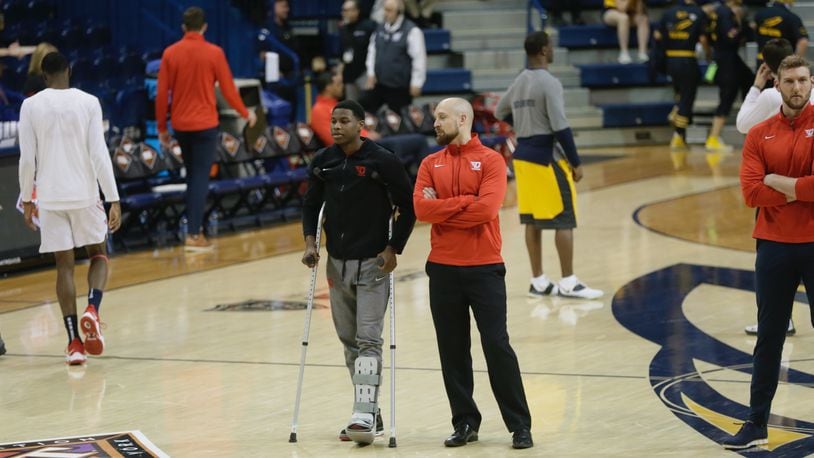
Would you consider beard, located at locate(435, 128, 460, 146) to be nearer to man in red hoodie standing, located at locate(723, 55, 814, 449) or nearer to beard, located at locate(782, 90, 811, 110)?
man in red hoodie standing, located at locate(723, 55, 814, 449)

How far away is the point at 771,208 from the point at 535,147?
379 centimetres

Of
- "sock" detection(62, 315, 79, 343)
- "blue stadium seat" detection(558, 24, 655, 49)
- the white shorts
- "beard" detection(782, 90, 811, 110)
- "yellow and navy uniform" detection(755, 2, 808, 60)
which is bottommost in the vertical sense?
"sock" detection(62, 315, 79, 343)

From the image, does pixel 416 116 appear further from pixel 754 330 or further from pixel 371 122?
pixel 754 330

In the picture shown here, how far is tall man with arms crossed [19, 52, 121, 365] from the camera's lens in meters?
8.09

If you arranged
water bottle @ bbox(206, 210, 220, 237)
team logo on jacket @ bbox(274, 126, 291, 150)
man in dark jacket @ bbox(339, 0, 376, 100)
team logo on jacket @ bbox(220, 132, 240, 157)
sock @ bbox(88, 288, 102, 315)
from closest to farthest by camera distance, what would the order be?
sock @ bbox(88, 288, 102, 315)
water bottle @ bbox(206, 210, 220, 237)
team logo on jacket @ bbox(220, 132, 240, 157)
team logo on jacket @ bbox(274, 126, 291, 150)
man in dark jacket @ bbox(339, 0, 376, 100)

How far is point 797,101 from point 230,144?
341 inches

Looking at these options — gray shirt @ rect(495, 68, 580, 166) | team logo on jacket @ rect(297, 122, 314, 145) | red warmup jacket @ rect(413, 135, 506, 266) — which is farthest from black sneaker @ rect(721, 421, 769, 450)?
team logo on jacket @ rect(297, 122, 314, 145)

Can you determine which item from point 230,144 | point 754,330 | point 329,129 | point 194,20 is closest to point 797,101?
point 754,330

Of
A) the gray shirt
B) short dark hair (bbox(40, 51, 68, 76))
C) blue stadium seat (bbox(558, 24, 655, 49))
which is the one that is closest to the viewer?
short dark hair (bbox(40, 51, 68, 76))

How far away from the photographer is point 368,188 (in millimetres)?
6363

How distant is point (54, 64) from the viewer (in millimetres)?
8062

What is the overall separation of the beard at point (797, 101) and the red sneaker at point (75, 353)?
173 inches

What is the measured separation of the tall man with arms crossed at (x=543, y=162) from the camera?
9594mm

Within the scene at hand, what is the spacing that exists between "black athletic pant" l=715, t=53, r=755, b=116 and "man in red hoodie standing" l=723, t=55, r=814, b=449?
13564mm
